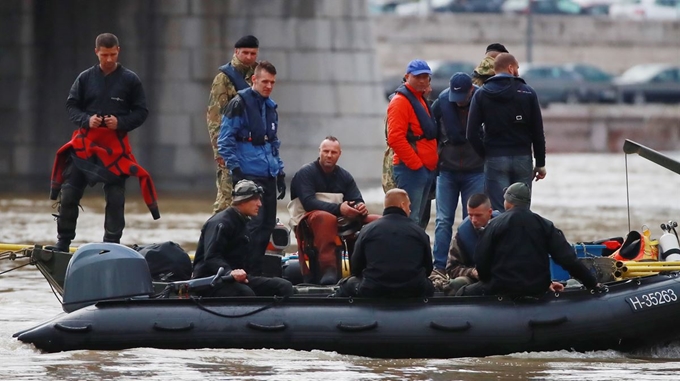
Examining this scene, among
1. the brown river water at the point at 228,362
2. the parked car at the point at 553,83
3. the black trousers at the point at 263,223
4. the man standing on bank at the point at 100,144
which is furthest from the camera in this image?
the parked car at the point at 553,83

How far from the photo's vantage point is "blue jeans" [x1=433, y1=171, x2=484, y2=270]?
1324 cm

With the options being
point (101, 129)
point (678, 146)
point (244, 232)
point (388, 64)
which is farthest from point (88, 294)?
point (388, 64)

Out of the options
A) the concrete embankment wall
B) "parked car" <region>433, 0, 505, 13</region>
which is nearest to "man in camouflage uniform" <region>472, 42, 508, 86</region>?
the concrete embankment wall

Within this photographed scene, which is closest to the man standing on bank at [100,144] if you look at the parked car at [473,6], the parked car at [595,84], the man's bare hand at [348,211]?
the man's bare hand at [348,211]

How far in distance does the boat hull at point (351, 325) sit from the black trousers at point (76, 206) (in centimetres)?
201

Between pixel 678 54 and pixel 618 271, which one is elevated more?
pixel 678 54

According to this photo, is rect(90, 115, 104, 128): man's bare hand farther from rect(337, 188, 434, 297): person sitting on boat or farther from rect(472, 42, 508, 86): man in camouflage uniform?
rect(472, 42, 508, 86): man in camouflage uniform

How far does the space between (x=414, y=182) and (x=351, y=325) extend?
238 cm

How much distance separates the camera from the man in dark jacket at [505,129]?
42.2 ft

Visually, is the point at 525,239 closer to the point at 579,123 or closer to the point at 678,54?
the point at 579,123

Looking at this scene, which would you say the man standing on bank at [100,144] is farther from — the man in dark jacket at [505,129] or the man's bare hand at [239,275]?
the man in dark jacket at [505,129]

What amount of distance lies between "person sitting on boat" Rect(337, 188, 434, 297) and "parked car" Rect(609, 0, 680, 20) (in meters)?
44.1

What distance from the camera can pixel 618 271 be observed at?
12047 mm

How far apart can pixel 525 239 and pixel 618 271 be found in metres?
1.14
